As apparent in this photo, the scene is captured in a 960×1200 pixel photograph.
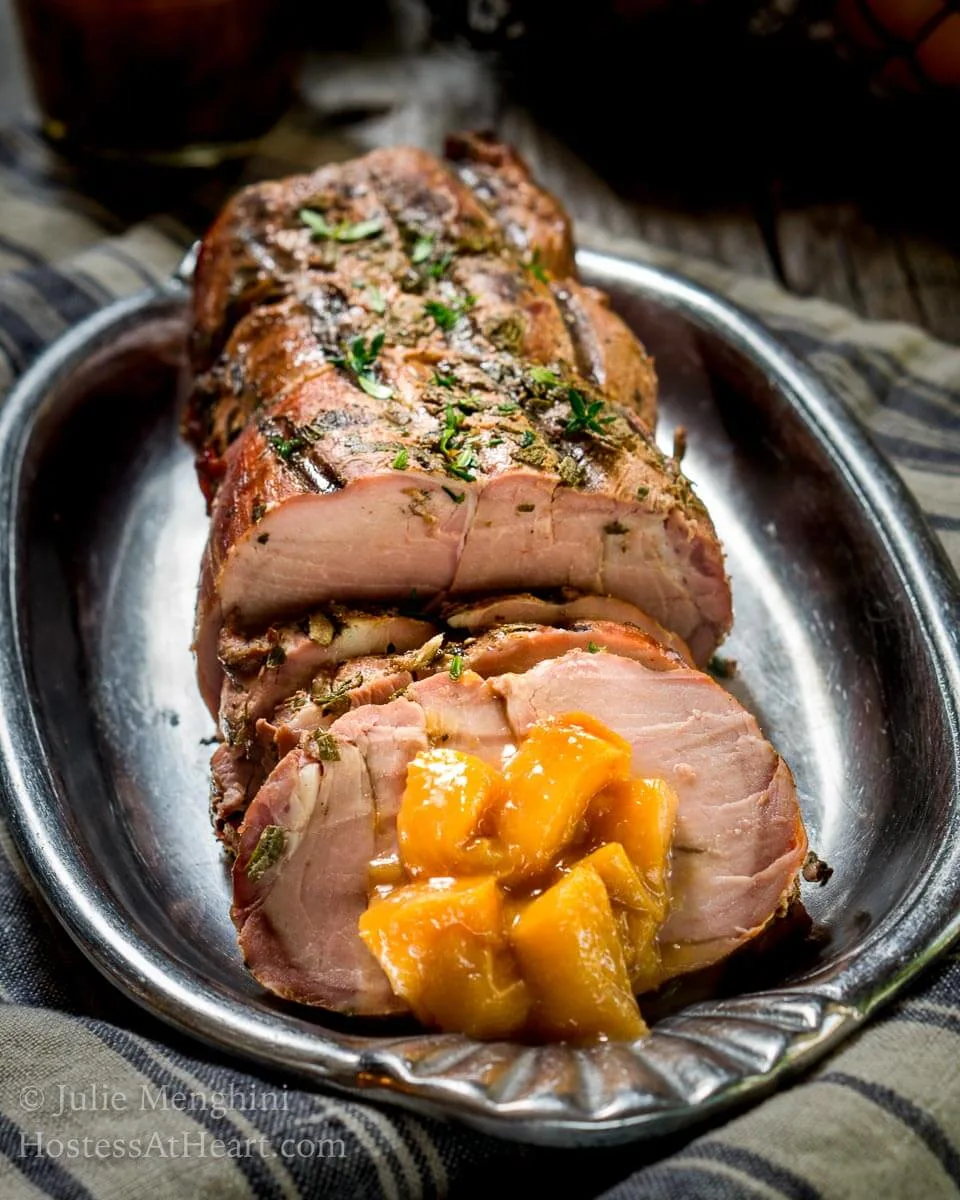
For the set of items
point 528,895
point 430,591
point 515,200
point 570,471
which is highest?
point 515,200

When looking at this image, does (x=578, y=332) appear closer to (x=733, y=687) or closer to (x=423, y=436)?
(x=423, y=436)

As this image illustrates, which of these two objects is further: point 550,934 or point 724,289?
point 724,289

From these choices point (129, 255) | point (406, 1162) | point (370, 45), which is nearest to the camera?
point (406, 1162)

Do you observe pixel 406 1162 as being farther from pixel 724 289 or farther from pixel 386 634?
pixel 724 289

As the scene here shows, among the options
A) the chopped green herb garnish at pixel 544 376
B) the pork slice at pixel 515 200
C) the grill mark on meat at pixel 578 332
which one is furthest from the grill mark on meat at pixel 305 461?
the pork slice at pixel 515 200

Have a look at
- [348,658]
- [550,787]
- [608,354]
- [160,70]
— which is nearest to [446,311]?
[608,354]

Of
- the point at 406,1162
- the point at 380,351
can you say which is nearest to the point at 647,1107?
the point at 406,1162

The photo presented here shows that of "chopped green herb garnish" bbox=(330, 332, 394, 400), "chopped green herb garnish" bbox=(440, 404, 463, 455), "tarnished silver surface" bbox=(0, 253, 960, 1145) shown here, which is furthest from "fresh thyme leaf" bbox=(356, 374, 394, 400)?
"tarnished silver surface" bbox=(0, 253, 960, 1145)

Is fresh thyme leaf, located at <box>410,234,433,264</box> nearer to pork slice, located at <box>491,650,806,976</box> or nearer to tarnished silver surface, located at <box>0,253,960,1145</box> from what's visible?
tarnished silver surface, located at <box>0,253,960,1145</box>
